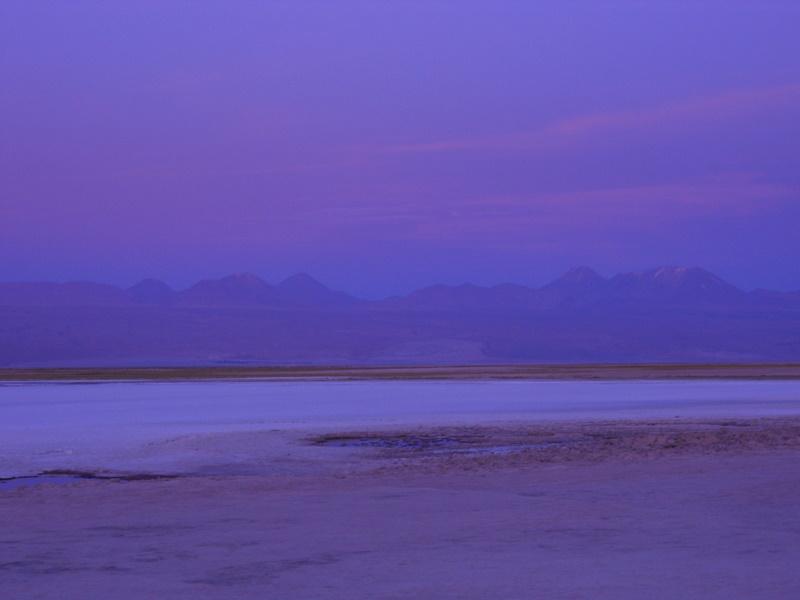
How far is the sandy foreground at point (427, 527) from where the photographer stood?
359 inches

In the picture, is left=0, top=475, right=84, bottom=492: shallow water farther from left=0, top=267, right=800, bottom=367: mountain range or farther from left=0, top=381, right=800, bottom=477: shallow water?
left=0, top=267, right=800, bottom=367: mountain range

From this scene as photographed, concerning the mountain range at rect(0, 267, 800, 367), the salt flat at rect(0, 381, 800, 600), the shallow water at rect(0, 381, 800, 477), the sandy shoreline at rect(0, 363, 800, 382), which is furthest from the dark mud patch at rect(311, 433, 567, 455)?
the mountain range at rect(0, 267, 800, 367)

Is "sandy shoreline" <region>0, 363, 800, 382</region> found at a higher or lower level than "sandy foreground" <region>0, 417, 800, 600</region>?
higher

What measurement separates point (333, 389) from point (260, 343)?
121272 millimetres

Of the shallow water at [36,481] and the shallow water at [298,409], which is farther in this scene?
the shallow water at [298,409]

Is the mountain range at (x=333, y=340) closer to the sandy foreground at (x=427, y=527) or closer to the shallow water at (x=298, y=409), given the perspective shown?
the shallow water at (x=298, y=409)

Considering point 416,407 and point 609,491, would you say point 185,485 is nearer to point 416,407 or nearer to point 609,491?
point 609,491

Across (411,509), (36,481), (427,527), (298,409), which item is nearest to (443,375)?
(298,409)

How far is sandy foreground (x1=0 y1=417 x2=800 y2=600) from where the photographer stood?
29.9 ft

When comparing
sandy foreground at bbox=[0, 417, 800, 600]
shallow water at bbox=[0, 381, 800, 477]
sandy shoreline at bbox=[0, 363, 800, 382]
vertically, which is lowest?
sandy foreground at bbox=[0, 417, 800, 600]

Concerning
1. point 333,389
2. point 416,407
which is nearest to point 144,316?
point 333,389

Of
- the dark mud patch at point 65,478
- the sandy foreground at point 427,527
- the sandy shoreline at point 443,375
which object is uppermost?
the sandy shoreline at point 443,375

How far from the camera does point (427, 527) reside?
11.8 metres

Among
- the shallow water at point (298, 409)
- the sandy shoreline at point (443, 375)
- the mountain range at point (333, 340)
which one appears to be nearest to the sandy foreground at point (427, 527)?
the shallow water at point (298, 409)
